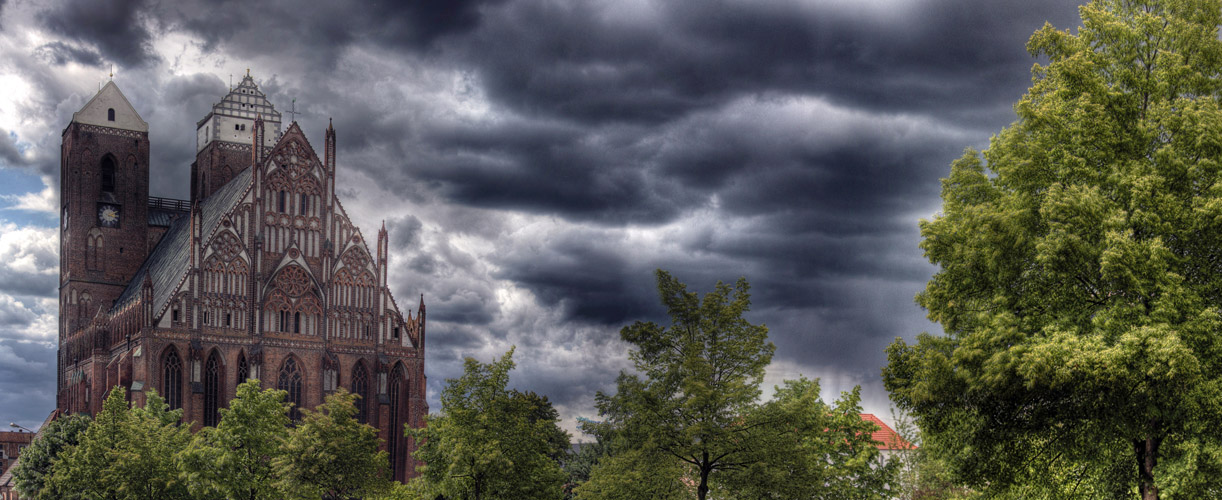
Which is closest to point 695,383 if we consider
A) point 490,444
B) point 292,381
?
point 490,444

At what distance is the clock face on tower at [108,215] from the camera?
95625 millimetres

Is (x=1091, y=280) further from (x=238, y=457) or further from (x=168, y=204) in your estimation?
(x=168, y=204)

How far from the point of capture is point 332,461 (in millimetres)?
43562

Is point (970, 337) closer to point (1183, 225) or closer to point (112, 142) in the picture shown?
point (1183, 225)

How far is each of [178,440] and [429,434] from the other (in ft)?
56.6

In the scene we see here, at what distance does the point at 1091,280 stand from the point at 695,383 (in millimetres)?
11153

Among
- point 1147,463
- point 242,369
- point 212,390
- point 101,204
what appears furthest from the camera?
point 101,204

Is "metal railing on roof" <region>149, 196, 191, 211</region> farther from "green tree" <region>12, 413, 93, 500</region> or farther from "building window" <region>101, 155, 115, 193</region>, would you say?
"green tree" <region>12, 413, 93, 500</region>

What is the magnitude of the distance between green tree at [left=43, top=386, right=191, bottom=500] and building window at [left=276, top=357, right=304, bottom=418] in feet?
71.7

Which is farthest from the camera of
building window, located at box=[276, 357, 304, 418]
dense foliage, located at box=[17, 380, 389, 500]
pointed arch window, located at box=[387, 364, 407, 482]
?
pointed arch window, located at box=[387, 364, 407, 482]

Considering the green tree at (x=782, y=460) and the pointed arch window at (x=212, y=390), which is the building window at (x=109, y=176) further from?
the green tree at (x=782, y=460)

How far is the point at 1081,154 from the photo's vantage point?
2348 cm

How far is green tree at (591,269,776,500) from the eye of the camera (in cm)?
3038

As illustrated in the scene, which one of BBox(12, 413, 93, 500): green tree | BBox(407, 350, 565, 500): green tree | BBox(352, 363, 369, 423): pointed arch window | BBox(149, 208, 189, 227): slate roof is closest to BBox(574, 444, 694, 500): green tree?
BBox(407, 350, 565, 500): green tree
